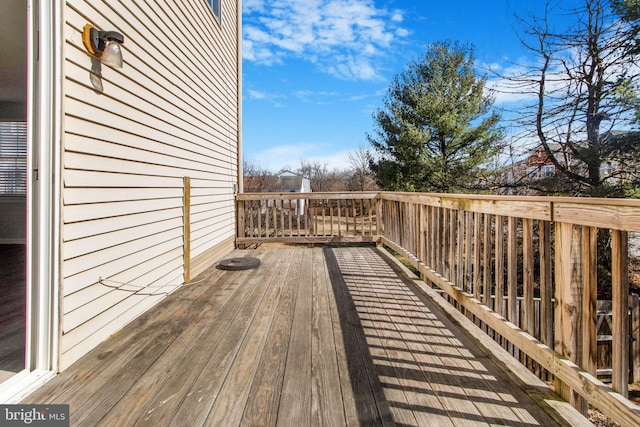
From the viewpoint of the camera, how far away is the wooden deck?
1.35m

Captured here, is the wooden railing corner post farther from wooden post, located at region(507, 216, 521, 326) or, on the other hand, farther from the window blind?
wooden post, located at region(507, 216, 521, 326)

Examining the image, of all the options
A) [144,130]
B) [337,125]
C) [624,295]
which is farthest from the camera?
[337,125]

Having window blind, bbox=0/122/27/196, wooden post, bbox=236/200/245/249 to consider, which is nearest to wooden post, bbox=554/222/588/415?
wooden post, bbox=236/200/245/249

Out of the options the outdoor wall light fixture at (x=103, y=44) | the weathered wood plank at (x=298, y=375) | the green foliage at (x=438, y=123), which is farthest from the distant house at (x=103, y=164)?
the green foliage at (x=438, y=123)

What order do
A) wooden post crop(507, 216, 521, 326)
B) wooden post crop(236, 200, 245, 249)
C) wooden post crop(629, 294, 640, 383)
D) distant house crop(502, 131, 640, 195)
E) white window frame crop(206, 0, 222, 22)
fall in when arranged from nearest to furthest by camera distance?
1. wooden post crop(507, 216, 521, 326)
2. white window frame crop(206, 0, 222, 22)
3. wooden post crop(629, 294, 640, 383)
4. wooden post crop(236, 200, 245, 249)
5. distant house crop(502, 131, 640, 195)

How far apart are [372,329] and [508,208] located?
1150 mm

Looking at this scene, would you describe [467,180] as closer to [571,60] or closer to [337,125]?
[571,60]

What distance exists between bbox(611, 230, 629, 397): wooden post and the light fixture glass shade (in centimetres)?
275

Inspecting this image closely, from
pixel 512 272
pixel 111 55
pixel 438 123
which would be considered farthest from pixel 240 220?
pixel 438 123

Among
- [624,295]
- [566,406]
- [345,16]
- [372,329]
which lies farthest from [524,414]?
[345,16]

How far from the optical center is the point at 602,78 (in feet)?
20.3

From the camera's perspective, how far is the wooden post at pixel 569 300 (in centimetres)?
134

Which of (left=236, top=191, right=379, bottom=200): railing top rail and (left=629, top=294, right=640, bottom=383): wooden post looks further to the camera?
(left=236, top=191, right=379, bottom=200): railing top rail

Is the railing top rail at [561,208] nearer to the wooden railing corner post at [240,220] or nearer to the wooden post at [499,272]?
the wooden post at [499,272]
